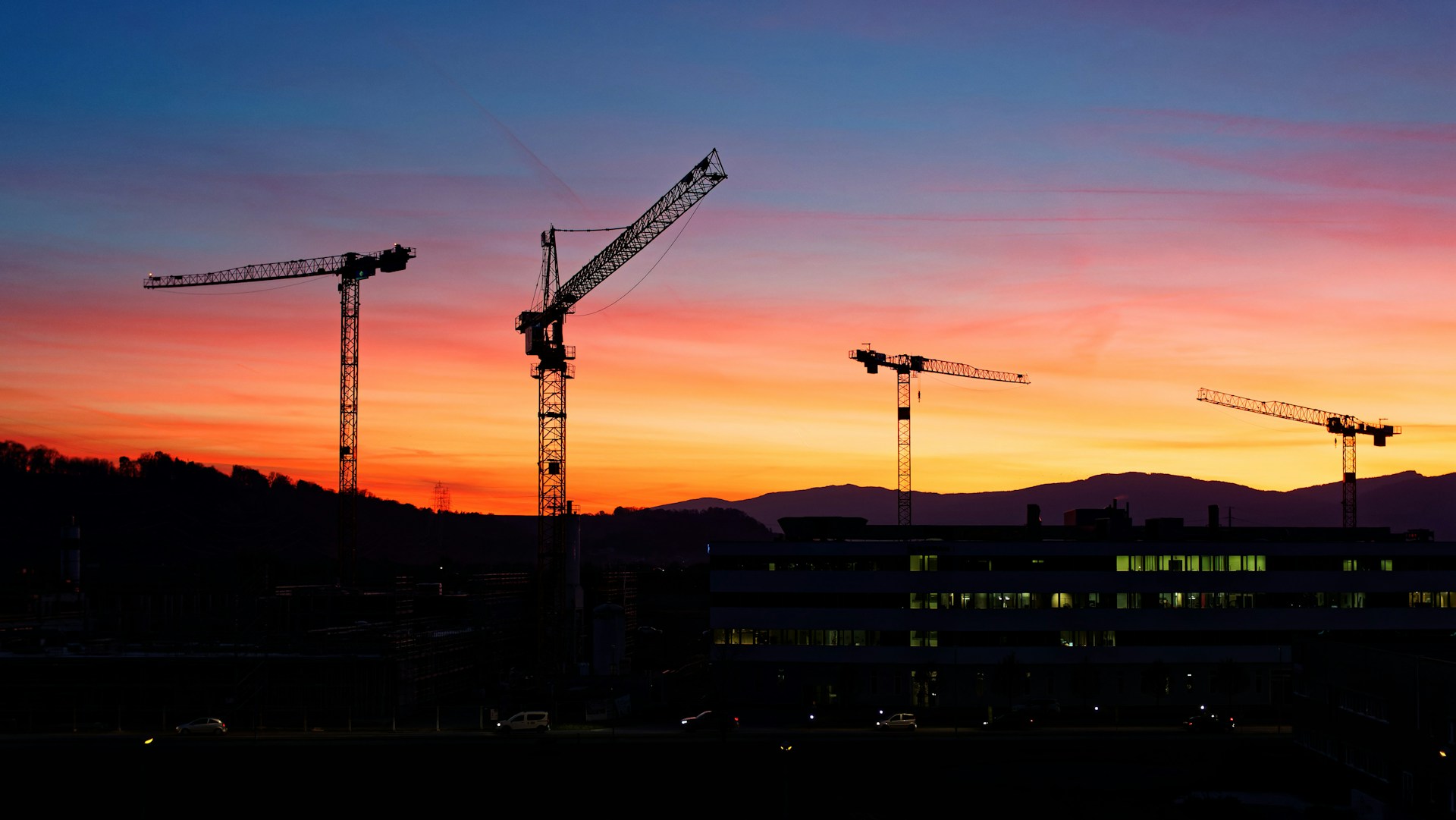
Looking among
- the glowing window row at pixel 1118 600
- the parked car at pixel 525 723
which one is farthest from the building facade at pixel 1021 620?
the parked car at pixel 525 723

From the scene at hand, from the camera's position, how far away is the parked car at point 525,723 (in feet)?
288

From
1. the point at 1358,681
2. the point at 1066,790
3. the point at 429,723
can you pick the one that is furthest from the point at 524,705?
the point at 1358,681

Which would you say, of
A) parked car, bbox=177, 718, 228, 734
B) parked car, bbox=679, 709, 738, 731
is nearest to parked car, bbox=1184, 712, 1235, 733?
parked car, bbox=679, 709, 738, 731

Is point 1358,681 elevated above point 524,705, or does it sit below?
above

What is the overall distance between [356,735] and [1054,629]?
6071cm

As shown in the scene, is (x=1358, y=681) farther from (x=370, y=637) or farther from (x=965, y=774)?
(x=370, y=637)

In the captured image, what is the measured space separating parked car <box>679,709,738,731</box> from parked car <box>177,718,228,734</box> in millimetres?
32802

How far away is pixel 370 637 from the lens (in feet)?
367

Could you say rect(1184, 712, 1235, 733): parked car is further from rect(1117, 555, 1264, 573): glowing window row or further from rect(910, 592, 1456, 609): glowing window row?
rect(1117, 555, 1264, 573): glowing window row

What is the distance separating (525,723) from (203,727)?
888 inches

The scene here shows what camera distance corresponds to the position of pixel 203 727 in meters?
86.8

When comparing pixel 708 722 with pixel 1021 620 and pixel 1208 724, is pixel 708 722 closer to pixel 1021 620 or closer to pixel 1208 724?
pixel 1021 620

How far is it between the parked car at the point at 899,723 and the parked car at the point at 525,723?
24398mm

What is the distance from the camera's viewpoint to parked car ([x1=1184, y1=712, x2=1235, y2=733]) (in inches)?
3521
